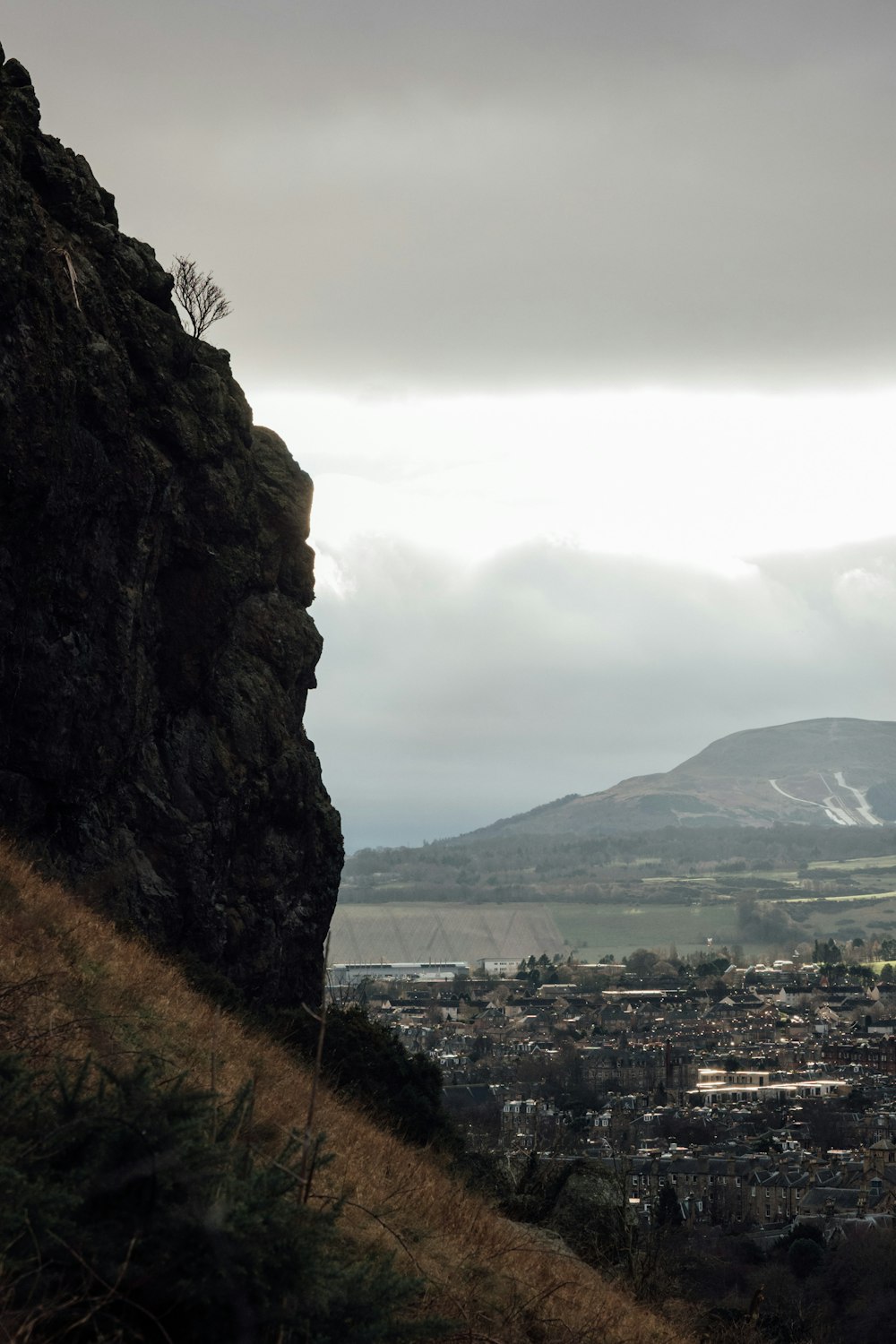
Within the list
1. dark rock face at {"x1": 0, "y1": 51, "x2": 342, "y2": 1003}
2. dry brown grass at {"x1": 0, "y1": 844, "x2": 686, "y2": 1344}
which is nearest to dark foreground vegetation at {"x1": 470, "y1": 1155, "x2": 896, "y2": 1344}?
dry brown grass at {"x1": 0, "y1": 844, "x2": 686, "y2": 1344}

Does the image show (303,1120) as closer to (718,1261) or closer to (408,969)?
(718,1261)

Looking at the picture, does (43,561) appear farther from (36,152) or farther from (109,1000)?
(109,1000)

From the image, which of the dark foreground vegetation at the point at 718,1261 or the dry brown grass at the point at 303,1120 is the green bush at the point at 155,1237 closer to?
the dry brown grass at the point at 303,1120

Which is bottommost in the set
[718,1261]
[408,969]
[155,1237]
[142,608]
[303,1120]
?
[408,969]

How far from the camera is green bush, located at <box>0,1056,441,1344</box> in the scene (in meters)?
5.95

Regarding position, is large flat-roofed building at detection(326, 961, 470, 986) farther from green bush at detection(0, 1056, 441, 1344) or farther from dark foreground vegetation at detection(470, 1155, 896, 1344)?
green bush at detection(0, 1056, 441, 1344)

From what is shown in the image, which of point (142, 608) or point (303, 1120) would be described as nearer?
point (303, 1120)

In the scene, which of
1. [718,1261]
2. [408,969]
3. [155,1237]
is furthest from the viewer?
[408,969]

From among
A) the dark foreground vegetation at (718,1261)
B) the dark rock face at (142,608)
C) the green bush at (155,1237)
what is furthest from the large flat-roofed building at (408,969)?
the green bush at (155,1237)

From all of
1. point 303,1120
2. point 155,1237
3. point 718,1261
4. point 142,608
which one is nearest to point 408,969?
point 718,1261

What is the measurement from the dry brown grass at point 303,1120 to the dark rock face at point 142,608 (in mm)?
7349

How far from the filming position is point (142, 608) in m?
25.8

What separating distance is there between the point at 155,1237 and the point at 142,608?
20417 millimetres

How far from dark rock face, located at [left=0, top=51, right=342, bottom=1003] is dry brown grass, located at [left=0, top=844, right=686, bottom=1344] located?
735cm
